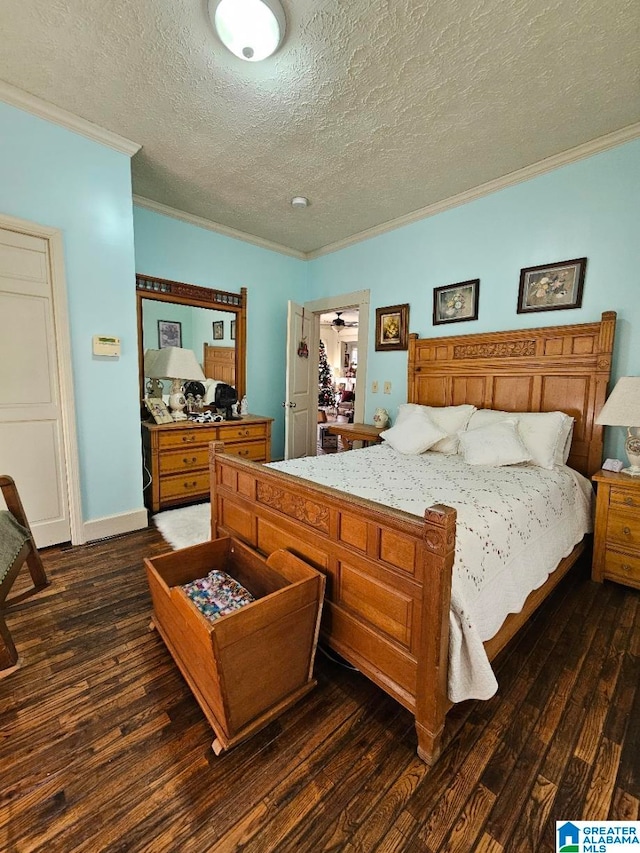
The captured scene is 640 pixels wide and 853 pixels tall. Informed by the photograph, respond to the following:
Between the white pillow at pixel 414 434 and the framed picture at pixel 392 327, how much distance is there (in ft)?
3.42

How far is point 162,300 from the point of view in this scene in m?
3.57

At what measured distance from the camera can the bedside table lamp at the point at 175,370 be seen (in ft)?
11.6

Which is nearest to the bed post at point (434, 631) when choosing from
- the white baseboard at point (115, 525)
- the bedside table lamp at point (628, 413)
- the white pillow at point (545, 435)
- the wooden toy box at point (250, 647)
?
the wooden toy box at point (250, 647)

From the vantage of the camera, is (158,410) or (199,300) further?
(199,300)

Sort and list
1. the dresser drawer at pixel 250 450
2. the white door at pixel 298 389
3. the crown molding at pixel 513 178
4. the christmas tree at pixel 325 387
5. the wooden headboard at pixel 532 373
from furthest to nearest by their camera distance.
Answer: the christmas tree at pixel 325 387, the white door at pixel 298 389, the dresser drawer at pixel 250 450, the wooden headboard at pixel 532 373, the crown molding at pixel 513 178

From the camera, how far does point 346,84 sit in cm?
198

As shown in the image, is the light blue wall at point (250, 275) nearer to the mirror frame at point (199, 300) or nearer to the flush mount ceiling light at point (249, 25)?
the mirror frame at point (199, 300)

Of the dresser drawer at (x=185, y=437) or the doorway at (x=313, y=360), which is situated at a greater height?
the doorway at (x=313, y=360)

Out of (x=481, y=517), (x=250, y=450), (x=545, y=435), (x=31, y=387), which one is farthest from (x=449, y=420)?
(x=31, y=387)

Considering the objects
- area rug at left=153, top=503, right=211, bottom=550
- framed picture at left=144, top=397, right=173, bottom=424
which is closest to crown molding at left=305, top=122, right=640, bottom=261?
framed picture at left=144, top=397, right=173, bottom=424

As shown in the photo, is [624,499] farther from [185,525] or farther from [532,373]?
[185,525]

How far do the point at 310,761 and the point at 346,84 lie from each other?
10.3 ft

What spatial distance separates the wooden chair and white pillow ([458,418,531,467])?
251 centimetres

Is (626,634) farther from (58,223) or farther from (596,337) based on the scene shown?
(58,223)
